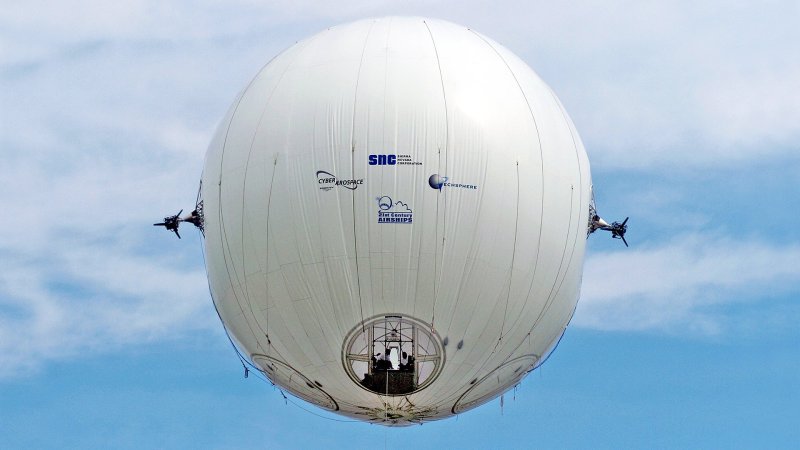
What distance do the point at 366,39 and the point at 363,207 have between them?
7.11 meters

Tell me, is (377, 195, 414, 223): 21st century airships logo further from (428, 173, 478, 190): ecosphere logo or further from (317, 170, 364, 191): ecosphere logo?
(428, 173, 478, 190): ecosphere logo

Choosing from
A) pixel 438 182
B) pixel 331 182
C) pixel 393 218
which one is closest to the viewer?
pixel 393 218

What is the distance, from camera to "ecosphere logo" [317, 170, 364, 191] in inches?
2393

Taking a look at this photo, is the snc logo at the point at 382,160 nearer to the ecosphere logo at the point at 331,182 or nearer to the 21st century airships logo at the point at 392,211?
the ecosphere logo at the point at 331,182

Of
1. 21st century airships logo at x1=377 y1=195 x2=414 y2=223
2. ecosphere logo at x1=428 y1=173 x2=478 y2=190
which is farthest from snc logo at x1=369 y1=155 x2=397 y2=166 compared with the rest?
ecosphere logo at x1=428 y1=173 x2=478 y2=190

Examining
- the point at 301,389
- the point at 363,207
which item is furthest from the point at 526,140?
the point at 301,389

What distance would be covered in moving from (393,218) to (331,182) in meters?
2.30

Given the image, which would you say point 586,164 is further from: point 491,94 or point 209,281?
point 209,281

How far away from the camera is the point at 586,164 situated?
6756 centimetres

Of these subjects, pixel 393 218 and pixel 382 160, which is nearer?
pixel 393 218

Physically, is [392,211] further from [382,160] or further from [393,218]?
[382,160]

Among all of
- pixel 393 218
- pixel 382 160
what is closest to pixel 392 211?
pixel 393 218

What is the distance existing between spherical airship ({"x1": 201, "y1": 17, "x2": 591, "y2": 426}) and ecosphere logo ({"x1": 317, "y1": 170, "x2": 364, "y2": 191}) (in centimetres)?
5

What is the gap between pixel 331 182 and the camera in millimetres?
60969
